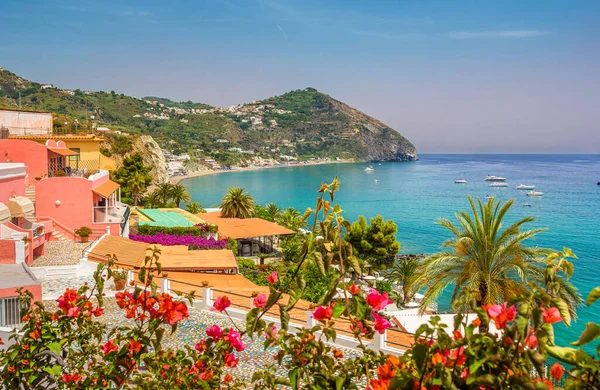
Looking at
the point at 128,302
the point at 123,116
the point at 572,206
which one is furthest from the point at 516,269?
the point at 123,116

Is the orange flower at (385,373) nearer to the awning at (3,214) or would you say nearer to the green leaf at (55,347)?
the green leaf at (55,347)

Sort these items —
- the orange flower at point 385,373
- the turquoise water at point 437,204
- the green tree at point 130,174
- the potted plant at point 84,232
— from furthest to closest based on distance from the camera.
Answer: the turquoise water at point 437,204 < the green tree at point 130,174 < the potted plant at point 84,232 < the orange flower at point 385,373

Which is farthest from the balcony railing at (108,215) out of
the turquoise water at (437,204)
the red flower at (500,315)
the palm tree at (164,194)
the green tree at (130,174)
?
the palm tree at (164,194)

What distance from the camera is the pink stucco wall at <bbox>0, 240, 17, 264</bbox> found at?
14125 mm

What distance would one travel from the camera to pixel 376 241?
2759 cm

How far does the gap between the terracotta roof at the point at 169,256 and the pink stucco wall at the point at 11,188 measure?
3.58 meters

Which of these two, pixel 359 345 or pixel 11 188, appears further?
pixel 11 188

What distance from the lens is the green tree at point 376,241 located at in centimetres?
2745

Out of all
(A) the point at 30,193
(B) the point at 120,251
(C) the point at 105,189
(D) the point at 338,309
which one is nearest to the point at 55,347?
(D) the point at 338,309

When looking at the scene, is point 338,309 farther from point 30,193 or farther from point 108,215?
point 108,215

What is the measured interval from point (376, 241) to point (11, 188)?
60.6 feet

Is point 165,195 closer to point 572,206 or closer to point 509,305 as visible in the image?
point 509,305

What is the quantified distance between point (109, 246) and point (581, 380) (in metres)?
18.3

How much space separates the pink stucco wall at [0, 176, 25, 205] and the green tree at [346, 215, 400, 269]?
16.6 meters
